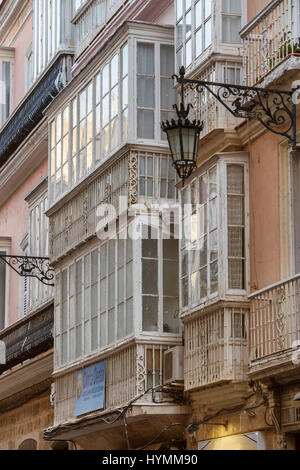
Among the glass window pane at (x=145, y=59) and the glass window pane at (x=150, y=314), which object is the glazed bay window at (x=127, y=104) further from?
the glass window pane at (x=150, y=314)

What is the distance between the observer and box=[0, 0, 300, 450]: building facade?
1566 centimetres

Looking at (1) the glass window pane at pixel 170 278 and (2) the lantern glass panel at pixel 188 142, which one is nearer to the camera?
(2) the lantern glass panel at pixel 188 142

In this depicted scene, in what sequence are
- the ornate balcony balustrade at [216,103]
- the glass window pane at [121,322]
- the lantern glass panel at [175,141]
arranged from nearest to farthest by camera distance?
the lantern glass panel at [175,141]
the ornate balcony balustrade at [216,103]
the glass window pane at [121,322]

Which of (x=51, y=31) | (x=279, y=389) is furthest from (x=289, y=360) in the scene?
(x=51, y=31)

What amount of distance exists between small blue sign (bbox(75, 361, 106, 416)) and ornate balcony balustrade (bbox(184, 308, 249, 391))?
6.96 feet

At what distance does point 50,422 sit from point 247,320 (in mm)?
8360

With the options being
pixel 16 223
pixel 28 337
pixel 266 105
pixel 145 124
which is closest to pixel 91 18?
pixel 145 124

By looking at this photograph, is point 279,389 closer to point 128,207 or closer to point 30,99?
point 128,207

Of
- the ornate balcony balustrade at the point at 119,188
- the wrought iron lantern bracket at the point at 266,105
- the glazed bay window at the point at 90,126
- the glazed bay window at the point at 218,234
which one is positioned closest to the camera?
the wrought iron lantern bracket at the point at 266,105

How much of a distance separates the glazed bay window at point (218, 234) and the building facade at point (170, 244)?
0.02 m

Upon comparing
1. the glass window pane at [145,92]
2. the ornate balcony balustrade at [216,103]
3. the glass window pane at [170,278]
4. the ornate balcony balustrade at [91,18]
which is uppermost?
the ornate balcony balustrade at [91,18]

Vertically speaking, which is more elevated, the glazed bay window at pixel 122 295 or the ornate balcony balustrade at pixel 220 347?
the glazed bay window at pixel 122 295

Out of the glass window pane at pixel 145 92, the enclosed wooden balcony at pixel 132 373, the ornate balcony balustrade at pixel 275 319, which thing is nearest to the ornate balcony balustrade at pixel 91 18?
the glass window pane at pixel 145 92

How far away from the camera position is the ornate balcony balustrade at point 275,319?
48.1 ft
